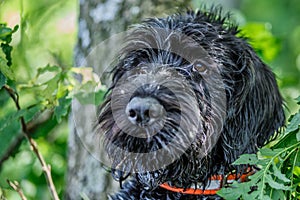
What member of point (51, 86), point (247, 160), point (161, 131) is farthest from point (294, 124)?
point (51, 86)

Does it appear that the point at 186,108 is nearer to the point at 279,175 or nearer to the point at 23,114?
the point at 279,175

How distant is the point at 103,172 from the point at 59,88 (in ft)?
3.43

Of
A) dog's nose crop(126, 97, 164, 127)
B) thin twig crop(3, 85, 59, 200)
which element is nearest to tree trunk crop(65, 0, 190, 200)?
thin twig crop(3, 85, 59, 200)

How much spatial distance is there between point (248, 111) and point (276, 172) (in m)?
0.75

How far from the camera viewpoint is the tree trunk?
19.8 feet

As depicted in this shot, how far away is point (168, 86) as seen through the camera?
174 inches

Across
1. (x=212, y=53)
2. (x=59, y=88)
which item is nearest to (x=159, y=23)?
(x=212, y=53)

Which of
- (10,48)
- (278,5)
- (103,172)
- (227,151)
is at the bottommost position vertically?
(278,5)

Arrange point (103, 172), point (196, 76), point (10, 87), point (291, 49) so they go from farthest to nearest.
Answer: point (291, 49)
point (103, 172)
point (10, 87)
point (196, 76)

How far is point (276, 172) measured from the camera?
415 cm

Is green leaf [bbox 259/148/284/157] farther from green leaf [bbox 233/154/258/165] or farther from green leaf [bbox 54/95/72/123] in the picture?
green leaf [bbox 54/95/72/123]

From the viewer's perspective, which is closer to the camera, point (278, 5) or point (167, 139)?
point (167, 139)

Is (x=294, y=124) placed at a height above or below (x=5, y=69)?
above

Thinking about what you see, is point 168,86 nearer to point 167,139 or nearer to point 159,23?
point 167,139
